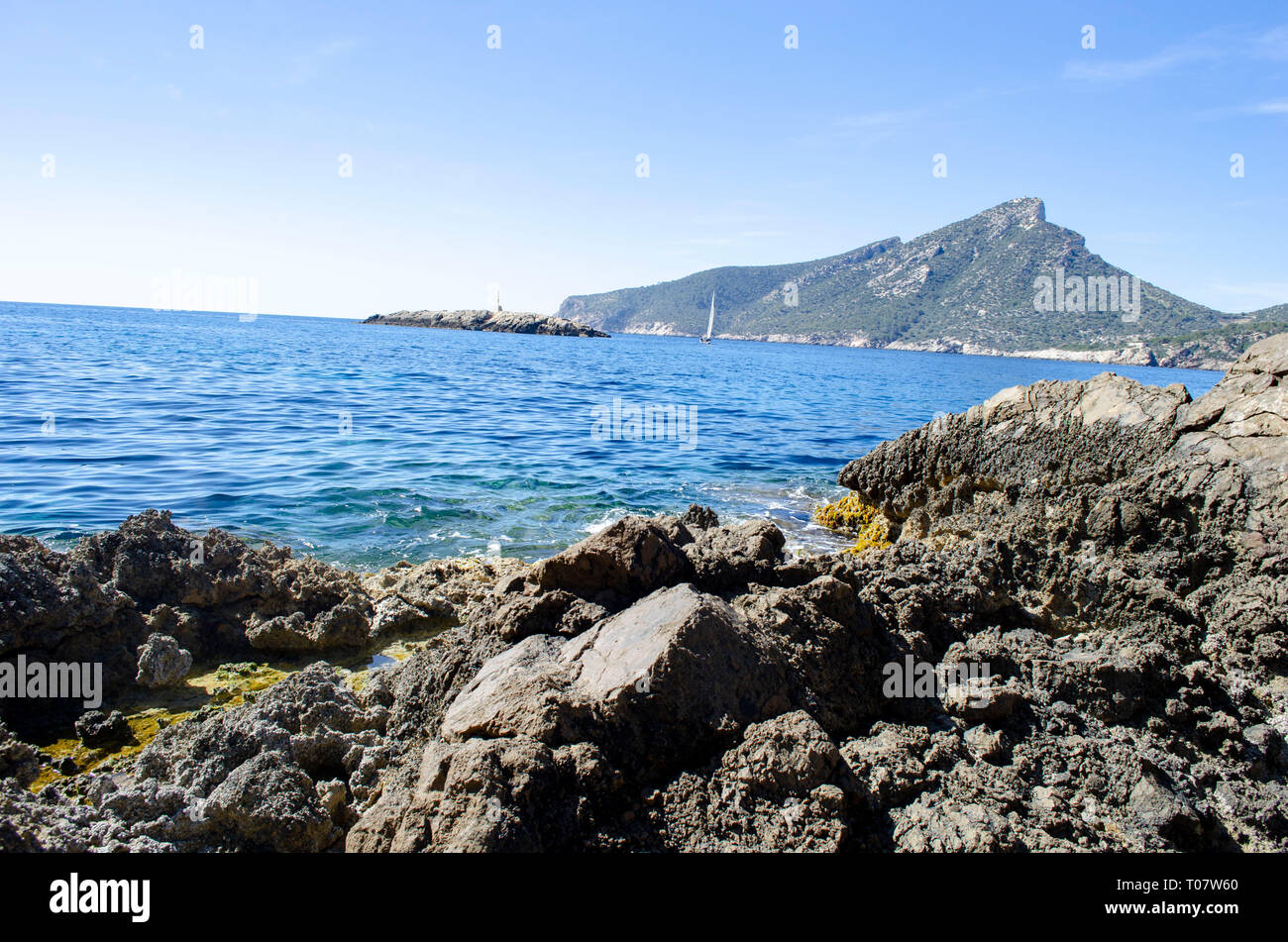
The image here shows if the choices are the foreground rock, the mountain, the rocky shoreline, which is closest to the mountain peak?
the mountain

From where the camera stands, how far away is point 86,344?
155 ft

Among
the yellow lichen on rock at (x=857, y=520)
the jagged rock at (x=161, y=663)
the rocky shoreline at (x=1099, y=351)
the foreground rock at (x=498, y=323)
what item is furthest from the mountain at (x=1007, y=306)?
the jagged rock at (x=161, y=663)

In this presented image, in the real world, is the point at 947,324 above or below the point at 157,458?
above

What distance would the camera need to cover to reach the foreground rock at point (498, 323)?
156250 millimetres

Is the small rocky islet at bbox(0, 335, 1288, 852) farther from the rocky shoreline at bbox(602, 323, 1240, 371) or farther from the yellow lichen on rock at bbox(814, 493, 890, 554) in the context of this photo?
the rocky shoreline at bbox(602, 323, 1240, 371)

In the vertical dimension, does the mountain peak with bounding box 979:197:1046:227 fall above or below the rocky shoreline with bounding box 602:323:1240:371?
above

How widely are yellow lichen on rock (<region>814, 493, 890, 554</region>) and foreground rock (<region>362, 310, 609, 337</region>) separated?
145 meters

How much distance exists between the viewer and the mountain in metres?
120

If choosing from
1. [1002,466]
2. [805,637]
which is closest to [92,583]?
[805,637]

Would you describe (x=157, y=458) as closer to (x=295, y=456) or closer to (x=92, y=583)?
(x=295, y=456)

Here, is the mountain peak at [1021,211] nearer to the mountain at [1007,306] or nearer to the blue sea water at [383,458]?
the mountain at [1007,306]
